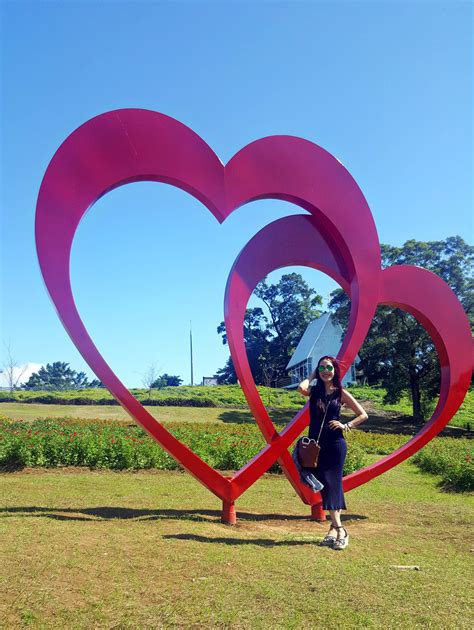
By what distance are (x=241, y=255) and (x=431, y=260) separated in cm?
2386

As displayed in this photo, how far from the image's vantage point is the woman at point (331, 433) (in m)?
5.51

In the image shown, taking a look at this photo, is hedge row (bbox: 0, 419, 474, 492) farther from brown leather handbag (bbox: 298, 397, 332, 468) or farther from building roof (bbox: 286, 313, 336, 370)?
building roof (bbox: 286, 313, 336, 370)

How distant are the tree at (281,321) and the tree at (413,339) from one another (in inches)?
668

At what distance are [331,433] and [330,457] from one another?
0.24 meters

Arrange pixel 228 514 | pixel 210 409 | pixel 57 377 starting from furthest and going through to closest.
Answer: pixel 57 377 < pixel 210 409 < pixel 228 514

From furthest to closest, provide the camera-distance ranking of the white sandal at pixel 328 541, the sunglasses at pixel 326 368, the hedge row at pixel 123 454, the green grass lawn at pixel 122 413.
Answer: the green grass lawn at pixel 122 413 < the hedge row at pixel 123 454 < the sunglasses at pixel 326 368 < the white sandal at pixel 328 541

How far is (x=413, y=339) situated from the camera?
26984mm

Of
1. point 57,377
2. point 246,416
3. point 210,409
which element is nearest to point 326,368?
point 246,416

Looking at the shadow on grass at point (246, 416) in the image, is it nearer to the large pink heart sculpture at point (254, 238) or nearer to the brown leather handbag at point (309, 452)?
the large pink heart sculpture at point (254, 238)

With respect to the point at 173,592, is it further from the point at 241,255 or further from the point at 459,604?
the point at 241,255

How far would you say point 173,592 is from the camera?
3.95 m

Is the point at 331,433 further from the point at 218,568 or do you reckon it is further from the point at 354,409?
the point at 218,568

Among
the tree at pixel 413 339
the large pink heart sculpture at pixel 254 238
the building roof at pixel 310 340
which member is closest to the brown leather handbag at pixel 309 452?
the large pink heart sculpture at pixel 254 238

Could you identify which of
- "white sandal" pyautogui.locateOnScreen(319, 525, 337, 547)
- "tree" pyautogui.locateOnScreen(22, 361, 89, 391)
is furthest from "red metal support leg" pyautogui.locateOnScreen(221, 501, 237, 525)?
"tree" pyautogui.locateOnScreen(22, 361, 89, 391)
